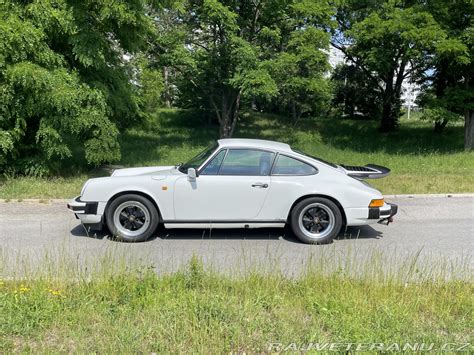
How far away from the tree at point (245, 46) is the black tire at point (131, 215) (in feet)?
35.7

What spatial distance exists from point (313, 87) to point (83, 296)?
15048mm

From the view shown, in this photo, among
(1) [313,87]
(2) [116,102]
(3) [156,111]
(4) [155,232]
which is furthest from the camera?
(3) [156,111]

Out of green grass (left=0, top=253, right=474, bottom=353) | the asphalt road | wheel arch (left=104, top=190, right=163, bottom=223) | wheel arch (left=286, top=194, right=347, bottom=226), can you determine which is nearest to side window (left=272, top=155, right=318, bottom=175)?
wheel arch (left=286, top=194, right=347, bottom=226)

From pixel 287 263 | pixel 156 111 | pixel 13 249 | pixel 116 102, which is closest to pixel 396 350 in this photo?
pixel 287 263

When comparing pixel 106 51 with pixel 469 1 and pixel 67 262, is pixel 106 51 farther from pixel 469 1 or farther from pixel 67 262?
pixel 469 1

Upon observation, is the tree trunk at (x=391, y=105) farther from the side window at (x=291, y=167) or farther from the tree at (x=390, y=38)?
the side window at (x=291, y=167)

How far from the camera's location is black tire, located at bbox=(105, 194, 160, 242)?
19.4 feet

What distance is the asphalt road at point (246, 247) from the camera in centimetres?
470

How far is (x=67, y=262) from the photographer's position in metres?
4.42

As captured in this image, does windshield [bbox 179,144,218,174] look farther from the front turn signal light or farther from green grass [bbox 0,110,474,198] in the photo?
green grass [bbox 0,110,474,198]

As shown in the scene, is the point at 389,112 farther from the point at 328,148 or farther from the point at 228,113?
the point at 228,113

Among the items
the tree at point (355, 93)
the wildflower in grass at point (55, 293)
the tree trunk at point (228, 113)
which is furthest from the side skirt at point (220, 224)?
the tree at point (355, 93)

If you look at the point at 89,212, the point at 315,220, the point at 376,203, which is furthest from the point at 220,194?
the point at 376,203

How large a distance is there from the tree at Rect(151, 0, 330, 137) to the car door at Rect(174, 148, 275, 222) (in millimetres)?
10508
